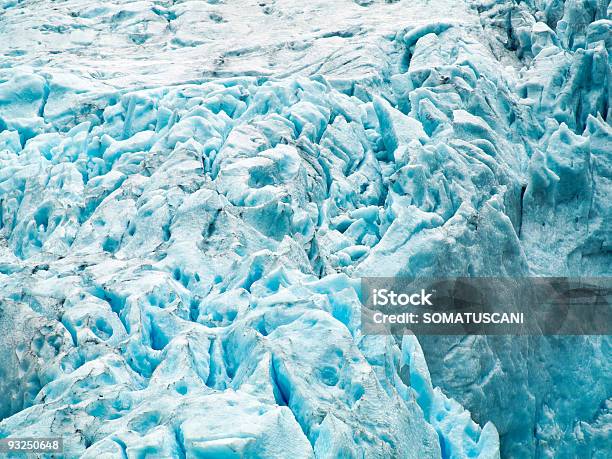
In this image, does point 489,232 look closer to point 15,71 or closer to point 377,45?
point 377,45

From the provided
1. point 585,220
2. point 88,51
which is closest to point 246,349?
point 585,220
